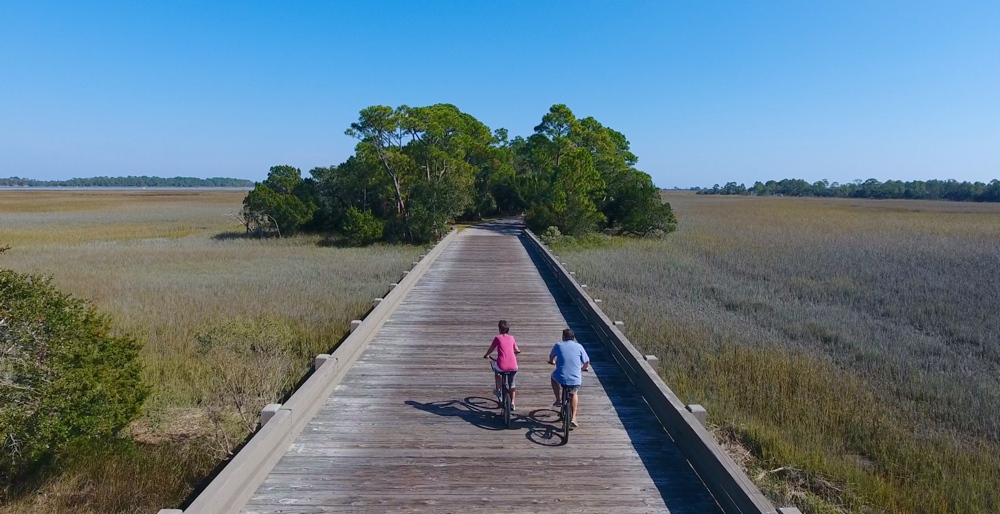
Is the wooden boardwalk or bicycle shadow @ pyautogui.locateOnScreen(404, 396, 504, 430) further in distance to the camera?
bicycle shadow @ pyautogui.locateOnScreen(404, 396, 504, 430)

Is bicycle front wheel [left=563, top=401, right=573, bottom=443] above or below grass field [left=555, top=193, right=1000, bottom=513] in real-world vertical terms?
above

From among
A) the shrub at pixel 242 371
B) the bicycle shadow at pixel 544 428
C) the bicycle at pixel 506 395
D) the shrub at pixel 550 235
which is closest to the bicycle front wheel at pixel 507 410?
the bicycle at pixel 506 395

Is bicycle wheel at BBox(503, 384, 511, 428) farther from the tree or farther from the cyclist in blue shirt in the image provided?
the tree

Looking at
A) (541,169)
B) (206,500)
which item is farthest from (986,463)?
(541,169)

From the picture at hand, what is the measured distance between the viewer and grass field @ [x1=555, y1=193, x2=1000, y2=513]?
633 centimetres

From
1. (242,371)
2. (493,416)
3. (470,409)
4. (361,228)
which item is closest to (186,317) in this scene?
(242,371)

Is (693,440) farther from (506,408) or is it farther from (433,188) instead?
(433,188)

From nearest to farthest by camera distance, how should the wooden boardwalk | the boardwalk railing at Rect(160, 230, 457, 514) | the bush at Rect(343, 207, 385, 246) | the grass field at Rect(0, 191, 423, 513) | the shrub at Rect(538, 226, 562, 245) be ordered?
the boardwalk railing at Rect(160, 230, 457, 514), the wooden boardwalk, the grass field at Rect(0, 191, 423, 513), the shrub at Rect(538, 226, 562, 245), the bush at Rect(343, 207, 385, 246)

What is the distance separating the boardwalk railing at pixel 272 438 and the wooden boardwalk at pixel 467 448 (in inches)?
4.2

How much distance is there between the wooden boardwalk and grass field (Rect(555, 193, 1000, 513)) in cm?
165

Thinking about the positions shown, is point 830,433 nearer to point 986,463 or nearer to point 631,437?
point 986,463

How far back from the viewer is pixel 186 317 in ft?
43.2

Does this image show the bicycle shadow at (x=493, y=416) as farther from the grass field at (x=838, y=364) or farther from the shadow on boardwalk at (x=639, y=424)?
the grass field at (x=838, y=364)

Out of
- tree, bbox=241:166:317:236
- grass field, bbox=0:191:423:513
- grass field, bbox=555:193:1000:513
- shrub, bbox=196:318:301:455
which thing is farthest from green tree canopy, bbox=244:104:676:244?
shrub, bbox=196:318:301:455
